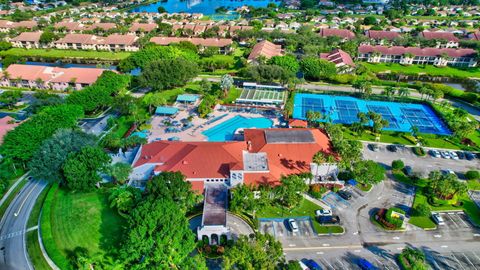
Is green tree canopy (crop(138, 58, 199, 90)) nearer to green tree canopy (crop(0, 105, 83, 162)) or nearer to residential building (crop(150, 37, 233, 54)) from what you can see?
green tree canopy (crop(0, 105, 83, 162))

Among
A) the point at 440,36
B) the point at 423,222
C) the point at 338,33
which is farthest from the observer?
the point at 338,33

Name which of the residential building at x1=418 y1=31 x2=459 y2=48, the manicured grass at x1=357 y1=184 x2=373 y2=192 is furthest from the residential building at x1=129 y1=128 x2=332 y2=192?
the residential building at x1=418 y1=31 x2=459 y2=48

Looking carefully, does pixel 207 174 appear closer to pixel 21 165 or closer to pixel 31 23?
pixel 21 165

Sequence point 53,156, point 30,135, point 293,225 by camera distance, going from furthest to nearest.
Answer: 1. point 30,135
2. point 53,156
3. point 293,225

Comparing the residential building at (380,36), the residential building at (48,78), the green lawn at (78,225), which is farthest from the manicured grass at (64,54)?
the residential building at (380,36)

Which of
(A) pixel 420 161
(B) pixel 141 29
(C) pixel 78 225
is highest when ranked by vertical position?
(B) pixel 141 29

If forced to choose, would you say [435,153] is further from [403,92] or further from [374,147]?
[403,92]

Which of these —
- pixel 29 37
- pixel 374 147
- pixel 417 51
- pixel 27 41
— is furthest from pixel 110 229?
pixel 29 37
